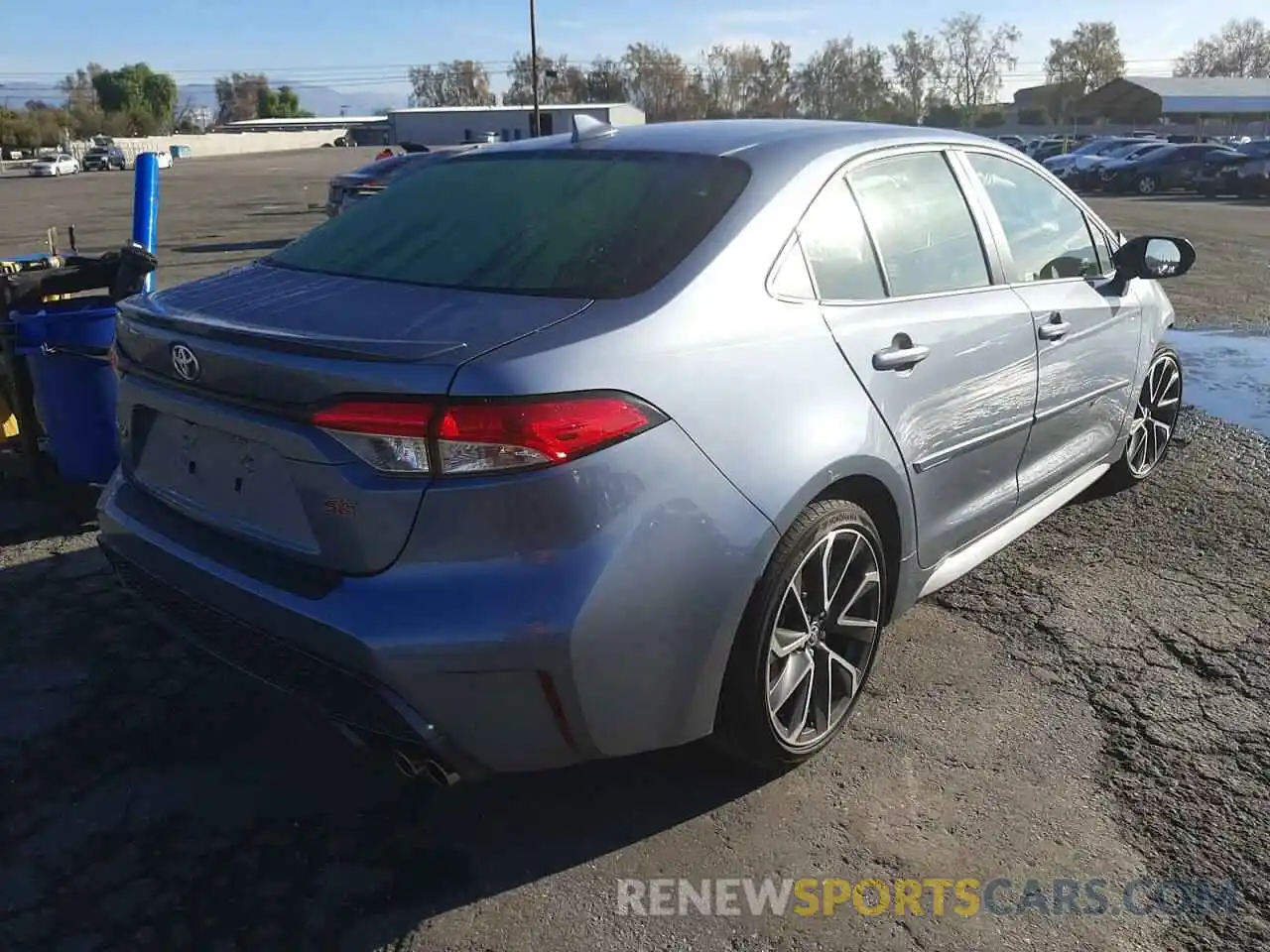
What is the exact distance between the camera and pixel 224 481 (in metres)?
2.62

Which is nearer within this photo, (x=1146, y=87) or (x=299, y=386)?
(x=299, y=386)

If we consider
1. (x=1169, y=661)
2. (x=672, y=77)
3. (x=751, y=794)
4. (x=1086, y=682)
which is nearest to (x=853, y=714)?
(x=751, y=794)

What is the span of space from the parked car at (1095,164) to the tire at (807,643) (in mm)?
33802

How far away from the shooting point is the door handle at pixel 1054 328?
3777 millimetres

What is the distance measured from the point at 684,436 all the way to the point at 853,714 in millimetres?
1357

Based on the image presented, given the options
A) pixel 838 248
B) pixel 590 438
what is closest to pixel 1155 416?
pixel 838 248

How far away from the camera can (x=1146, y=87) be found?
80250 millimetres

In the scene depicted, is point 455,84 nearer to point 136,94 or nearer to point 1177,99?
point 136,94

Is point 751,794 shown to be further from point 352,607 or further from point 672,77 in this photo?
point 672,77

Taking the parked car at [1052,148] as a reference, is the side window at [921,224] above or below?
below

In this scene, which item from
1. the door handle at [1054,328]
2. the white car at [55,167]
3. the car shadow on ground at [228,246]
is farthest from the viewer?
the white car at [55,167]

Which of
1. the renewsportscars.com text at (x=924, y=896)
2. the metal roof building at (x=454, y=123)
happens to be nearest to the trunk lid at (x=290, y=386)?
the renewsportscars.com text at (x=924, y=896)

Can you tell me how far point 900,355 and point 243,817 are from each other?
7.12 ft

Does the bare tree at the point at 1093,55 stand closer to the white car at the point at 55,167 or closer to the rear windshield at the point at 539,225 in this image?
the white car at the point at 55,167
